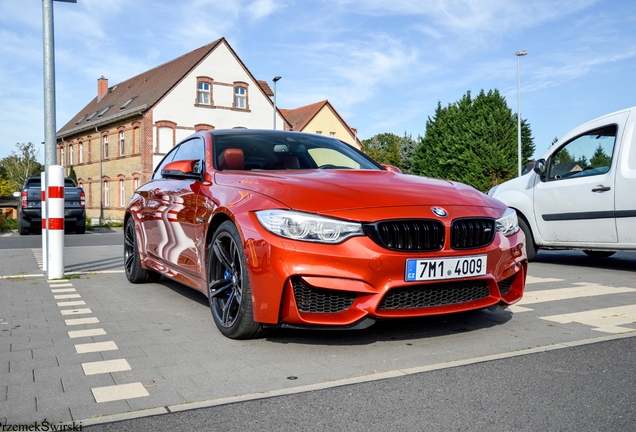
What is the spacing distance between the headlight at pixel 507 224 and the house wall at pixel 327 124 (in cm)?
4826

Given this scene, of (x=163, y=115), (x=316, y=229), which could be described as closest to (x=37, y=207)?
(x=316, y=229)

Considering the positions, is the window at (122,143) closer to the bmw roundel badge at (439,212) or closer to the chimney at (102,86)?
the chimney at (102,86)

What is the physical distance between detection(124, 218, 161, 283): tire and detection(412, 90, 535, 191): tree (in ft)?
139

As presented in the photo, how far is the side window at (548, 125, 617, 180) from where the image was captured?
809 cm

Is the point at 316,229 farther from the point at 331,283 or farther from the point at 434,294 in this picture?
the point at 434,294

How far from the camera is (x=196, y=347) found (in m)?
4.24

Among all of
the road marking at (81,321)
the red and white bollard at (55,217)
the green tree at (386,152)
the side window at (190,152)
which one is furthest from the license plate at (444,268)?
the green tree at (386,152)

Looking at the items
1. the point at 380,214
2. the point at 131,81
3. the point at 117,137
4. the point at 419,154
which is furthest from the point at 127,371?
the point at 419,154

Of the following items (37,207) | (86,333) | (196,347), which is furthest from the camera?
(37,207)

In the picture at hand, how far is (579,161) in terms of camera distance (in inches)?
336

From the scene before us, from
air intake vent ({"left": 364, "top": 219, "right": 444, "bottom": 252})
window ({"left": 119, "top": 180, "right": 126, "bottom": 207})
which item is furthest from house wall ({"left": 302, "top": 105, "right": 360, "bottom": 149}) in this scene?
air intake vent ({"left": 364, "top": 219, "right": 444, "bottom": 252})

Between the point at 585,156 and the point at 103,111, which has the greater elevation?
the point at 103,111

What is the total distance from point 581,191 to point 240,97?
35520 millimetres

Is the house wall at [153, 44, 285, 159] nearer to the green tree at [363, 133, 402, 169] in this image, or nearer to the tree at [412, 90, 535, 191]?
the tree at [412, 90, 535, 191]
